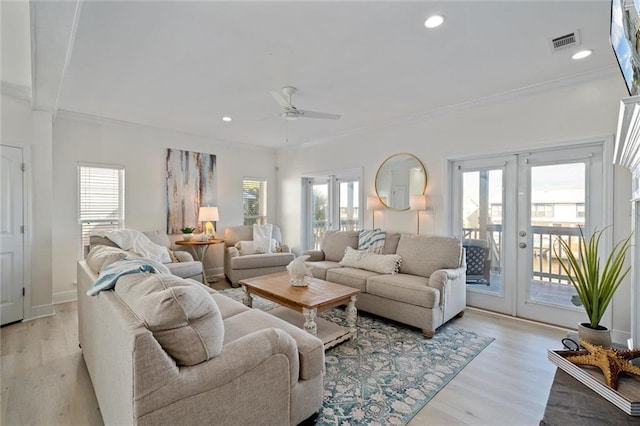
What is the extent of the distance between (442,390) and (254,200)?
5060 mm

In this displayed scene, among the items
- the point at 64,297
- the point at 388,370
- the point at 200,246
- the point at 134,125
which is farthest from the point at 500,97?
the point at 64,297

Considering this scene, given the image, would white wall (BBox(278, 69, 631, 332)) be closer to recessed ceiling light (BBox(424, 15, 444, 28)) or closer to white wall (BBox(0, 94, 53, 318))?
recessed ceiling light (BBox(424, 15, 444, 28))

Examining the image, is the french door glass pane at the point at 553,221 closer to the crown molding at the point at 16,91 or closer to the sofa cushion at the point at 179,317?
the sofa cushion at the point at 179,317

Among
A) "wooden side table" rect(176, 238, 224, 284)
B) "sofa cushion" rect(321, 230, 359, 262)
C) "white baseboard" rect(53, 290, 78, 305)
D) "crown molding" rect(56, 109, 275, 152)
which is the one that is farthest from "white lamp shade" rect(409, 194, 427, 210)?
"white baseboard" rect(53, 290, 78, 305)

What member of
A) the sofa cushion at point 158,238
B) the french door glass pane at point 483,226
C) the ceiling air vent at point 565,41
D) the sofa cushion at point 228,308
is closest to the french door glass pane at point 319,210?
the french door glass pane at point 483,226

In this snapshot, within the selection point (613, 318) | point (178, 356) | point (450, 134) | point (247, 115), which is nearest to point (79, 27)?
point (247, 115)

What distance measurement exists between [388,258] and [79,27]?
368cm

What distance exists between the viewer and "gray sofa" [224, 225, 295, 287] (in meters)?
4.74

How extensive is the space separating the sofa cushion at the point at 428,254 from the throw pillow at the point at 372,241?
0.31 meters

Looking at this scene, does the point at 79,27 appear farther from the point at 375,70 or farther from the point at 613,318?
the point at 613,318

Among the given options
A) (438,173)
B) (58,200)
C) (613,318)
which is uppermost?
(438,173)

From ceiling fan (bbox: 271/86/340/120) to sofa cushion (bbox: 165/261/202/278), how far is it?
8.24 ft

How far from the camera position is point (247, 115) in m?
4.20

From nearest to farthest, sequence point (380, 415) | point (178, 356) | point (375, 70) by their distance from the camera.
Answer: point (178, 356) < point (380, 415) < point (375, 70)
